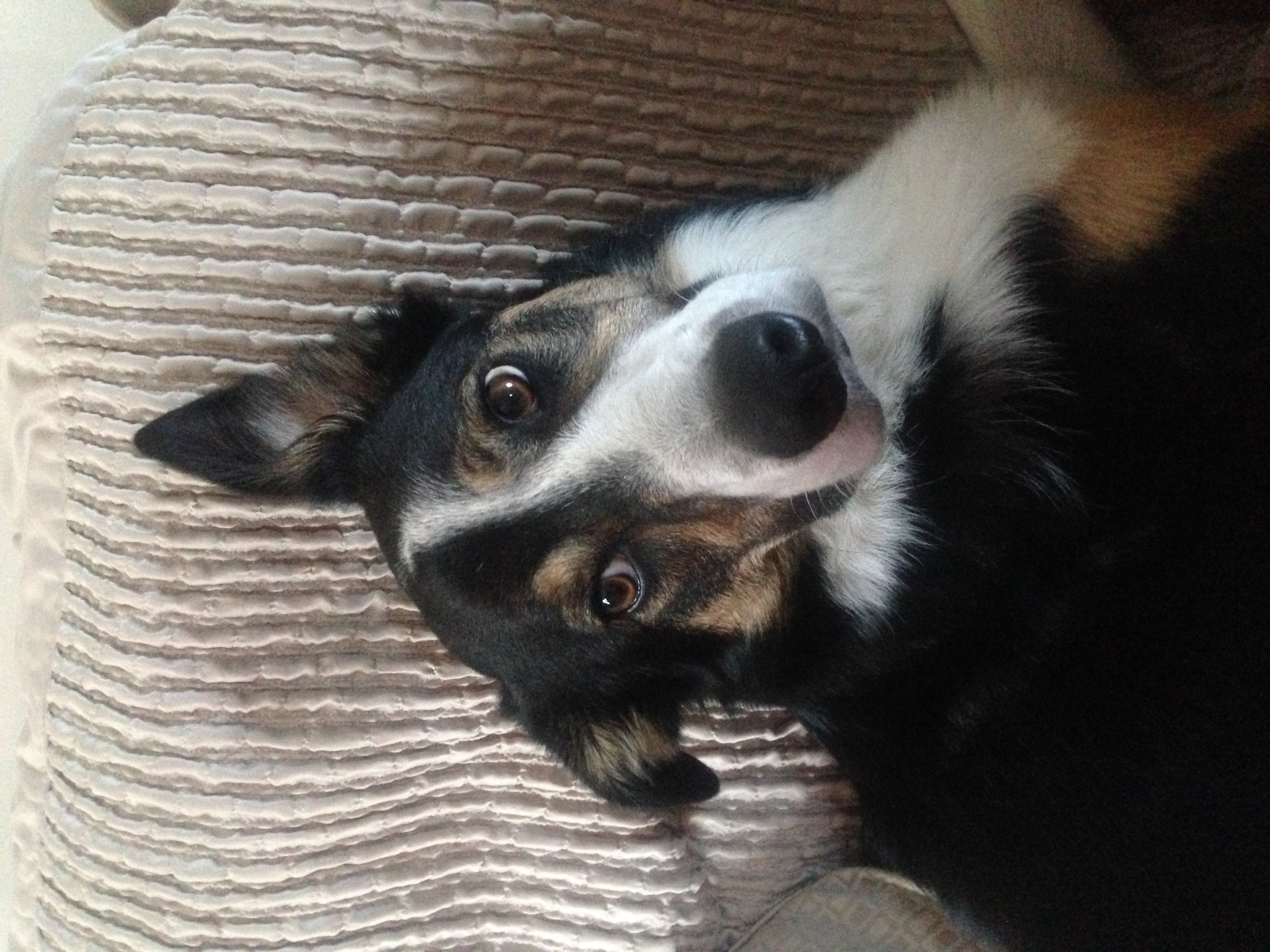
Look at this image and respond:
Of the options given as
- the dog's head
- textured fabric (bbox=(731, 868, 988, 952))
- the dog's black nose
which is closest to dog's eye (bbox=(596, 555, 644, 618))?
the dog's head

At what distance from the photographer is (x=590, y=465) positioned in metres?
1.49

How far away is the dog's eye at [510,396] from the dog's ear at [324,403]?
280mm

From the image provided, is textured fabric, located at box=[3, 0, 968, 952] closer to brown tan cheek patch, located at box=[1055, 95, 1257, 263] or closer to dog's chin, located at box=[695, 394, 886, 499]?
brown tan cheek patch, located at box=[1055, 95, 1257, 263]

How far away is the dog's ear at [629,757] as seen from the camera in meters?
1.75

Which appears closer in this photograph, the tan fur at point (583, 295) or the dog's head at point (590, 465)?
the dog's head at point (590, 465)

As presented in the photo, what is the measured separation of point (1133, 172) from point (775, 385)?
739 mm

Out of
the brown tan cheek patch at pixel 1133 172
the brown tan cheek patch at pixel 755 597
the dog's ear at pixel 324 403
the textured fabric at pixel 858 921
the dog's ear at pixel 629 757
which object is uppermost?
the brown tan cheek patch at pixel 1133 172

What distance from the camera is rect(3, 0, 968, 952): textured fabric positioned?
184 centimetres

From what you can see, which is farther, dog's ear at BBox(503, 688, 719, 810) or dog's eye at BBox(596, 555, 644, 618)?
dog's ear at BBox(503, 688, 719, 810)

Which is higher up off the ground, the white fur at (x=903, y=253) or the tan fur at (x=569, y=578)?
the white fur at (x=903, y=253)

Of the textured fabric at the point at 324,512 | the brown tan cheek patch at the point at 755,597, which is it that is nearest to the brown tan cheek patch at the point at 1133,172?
the textured fabric at the point at 324,512

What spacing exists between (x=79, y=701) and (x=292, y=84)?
4.48ft

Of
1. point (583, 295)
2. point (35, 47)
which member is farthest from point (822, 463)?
point (35, 47)

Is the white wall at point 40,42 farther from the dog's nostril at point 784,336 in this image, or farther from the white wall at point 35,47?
the dog's nostril at point 784,336
